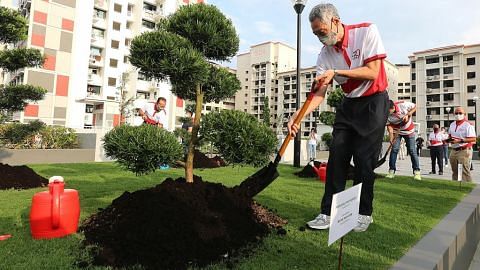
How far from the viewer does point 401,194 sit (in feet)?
15.5

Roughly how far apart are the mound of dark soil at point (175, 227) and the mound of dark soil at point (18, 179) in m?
3.11

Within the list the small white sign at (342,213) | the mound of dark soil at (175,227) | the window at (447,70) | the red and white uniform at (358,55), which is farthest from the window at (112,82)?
the window at (447,70)

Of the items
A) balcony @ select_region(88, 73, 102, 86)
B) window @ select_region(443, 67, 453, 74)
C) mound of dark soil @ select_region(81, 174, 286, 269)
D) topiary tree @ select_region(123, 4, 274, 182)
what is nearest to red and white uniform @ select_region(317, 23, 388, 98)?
topiary tree @ select_region(123, 4, 274, 182)

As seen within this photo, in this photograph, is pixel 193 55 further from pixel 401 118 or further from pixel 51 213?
pixel 401 118

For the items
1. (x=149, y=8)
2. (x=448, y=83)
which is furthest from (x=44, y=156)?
(x=448, y=83)

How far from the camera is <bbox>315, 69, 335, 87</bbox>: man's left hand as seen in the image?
2.32 m

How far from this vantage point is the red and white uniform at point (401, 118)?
6668 mm

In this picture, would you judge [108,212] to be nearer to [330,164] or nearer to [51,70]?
[330,164]

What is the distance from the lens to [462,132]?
6133 millimetres

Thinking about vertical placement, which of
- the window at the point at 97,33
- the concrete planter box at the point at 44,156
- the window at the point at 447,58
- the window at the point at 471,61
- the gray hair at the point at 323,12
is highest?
the window at the point at 447,58

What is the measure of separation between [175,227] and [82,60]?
36244 mm

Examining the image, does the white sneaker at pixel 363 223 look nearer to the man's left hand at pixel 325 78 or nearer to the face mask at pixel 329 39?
the man's left hand at pixel 325 78

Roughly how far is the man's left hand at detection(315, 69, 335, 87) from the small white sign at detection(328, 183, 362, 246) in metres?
1.01

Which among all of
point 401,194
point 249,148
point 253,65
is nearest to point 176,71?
point 249,148
